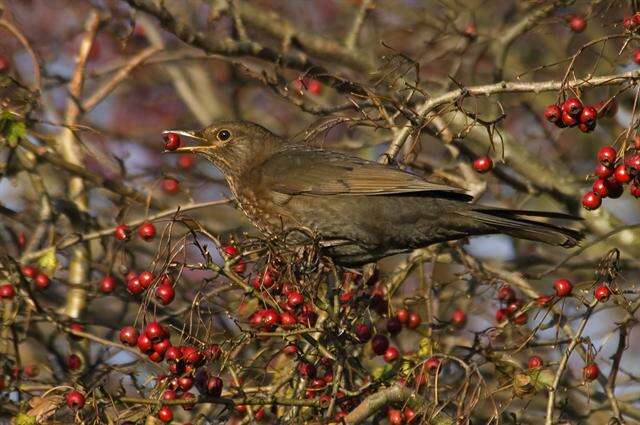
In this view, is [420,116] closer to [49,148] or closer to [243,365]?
[243,365]

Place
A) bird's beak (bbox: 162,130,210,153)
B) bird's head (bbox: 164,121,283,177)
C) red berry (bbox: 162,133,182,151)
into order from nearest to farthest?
red berry (bbox: 162,133,182,151) < bird's beak (bbox: 162,130,210,153) < bird's head (bbox: 164,121,283,177)

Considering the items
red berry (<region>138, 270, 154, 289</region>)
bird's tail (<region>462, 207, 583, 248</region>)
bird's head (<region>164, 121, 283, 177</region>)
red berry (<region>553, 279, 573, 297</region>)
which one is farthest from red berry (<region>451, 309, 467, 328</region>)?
red berry (<region>138, 270, 154, 289</region>)

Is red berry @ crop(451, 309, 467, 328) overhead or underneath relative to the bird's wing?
underneath

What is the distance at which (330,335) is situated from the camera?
421cm

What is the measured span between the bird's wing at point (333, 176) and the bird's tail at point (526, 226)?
151 millimetres

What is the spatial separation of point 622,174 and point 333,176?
7.35 ft

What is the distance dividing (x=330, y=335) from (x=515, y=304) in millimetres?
1594

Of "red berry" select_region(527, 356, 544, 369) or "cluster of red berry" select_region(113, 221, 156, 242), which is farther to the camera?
"cluster of red berry" select_region(113, 221, 156, 242)

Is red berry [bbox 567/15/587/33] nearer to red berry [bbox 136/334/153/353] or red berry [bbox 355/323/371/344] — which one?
red berry [bbox 355/323/371/344]

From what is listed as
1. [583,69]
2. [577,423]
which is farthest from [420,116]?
[583,69]

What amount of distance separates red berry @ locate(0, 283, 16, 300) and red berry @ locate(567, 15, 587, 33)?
3.90m

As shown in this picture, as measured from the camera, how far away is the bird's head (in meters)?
6.25

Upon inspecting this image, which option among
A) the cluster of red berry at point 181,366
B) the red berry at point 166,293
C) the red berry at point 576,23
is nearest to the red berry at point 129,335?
the cluster of red berry at point 181,366

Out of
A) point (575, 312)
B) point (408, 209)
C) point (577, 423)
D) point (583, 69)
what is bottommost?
point (577, 423)
